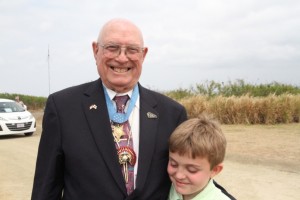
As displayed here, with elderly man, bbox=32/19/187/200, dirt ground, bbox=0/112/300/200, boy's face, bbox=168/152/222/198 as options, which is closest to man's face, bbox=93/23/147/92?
elderly man, bbox=32/19/187/200

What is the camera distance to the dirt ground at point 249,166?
6918 mm

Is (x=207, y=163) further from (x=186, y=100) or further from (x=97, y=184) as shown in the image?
(x=186, y=100)

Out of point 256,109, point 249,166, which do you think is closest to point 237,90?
point 256,109

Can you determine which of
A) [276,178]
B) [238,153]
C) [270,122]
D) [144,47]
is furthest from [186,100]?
[144,47]

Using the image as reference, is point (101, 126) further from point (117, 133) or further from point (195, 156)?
point (195, 156)

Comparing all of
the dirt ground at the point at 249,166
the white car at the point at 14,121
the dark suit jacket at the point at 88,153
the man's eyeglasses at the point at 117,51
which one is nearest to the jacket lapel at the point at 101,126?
the dark suit jacket at the point at 88,153

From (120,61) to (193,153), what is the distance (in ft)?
2.29

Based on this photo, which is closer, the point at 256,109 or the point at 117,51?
the point at 117,51

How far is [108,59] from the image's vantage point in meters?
2.49

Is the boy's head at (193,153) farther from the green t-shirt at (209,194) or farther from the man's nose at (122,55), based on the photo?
the man's nose at (122,55)

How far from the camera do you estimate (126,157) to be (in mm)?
2424

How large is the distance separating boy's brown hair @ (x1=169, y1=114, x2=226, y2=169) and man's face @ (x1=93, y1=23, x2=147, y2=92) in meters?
0.42

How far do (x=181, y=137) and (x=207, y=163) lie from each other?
0.80 feet

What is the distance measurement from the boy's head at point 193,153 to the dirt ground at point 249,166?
4.18 metres
